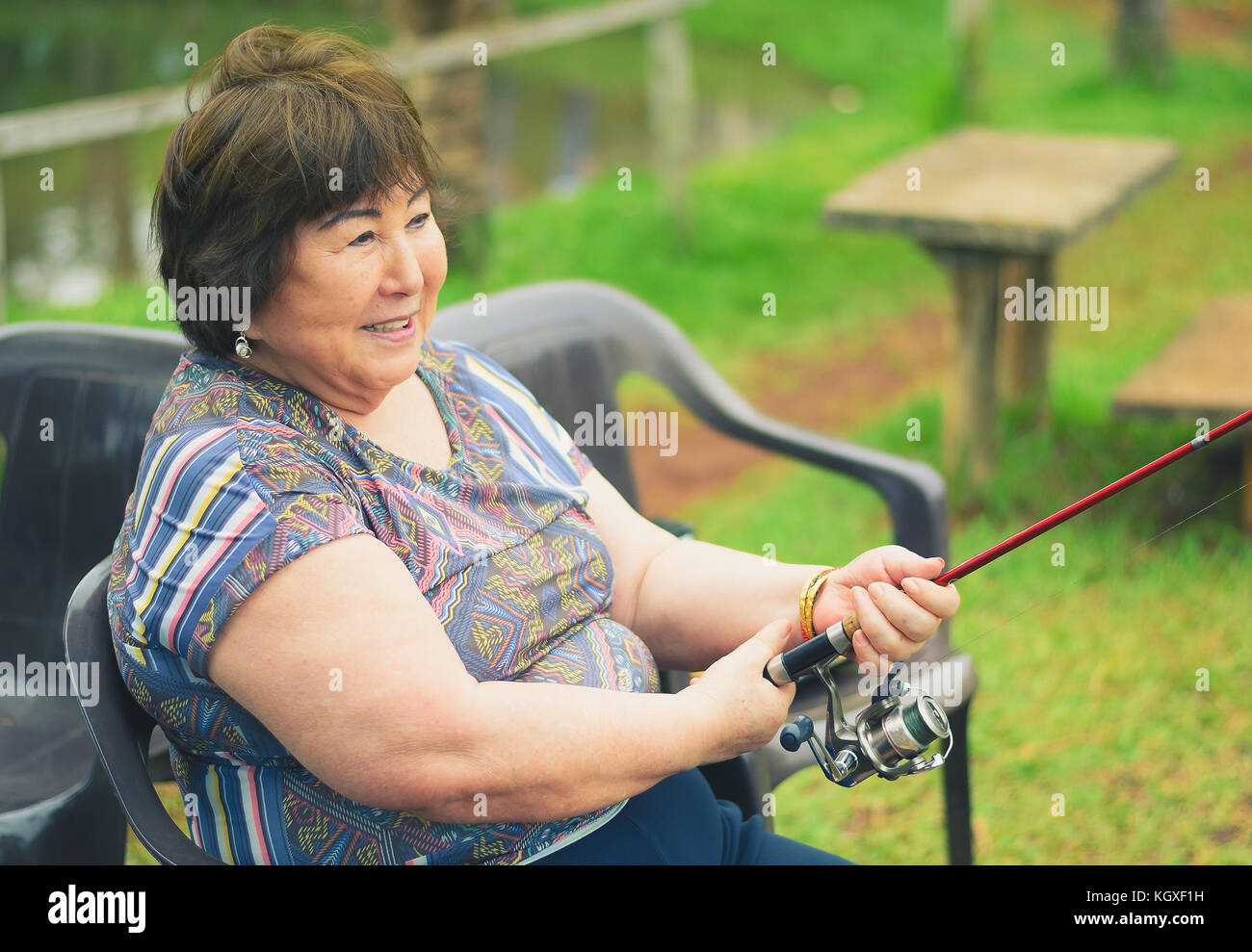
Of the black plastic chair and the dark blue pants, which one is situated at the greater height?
the black plastic chair

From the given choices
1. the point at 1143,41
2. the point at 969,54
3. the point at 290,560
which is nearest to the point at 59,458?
the point at 290,560

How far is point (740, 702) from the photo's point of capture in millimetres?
1726

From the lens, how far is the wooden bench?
404cm

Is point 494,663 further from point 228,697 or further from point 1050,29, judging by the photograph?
point 1050,29

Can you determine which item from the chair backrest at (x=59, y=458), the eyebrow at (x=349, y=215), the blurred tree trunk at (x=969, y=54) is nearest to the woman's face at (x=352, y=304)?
the eyebrow at (x=349, y=215)

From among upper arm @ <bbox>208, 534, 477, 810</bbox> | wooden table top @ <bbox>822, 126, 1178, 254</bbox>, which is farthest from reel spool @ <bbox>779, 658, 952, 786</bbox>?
wooden table top @ <bbox>822, 126, 1178, 254</bbox>

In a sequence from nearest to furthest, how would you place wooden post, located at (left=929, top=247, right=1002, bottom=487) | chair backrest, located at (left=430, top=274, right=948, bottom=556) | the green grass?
chair backrest, located at (left=430, top=274, right=948, bottom=556) < the green grass < wooden post, located at (left=929, top=247, right=1002, bottom=487)

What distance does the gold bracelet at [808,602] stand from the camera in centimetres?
195

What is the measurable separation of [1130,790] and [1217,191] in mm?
5675

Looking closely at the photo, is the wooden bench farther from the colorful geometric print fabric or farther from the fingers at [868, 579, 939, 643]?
the colorful geometric print fabric

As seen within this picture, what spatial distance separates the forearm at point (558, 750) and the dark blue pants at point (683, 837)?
13cm

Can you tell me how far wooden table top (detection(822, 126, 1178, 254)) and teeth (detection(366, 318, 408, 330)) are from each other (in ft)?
8.59

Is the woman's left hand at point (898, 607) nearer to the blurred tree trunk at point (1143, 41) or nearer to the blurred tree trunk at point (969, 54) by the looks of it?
the blurred tree trunk at point (969, 54)

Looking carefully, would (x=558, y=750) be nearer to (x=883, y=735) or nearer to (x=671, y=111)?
(x=883, y=735)
